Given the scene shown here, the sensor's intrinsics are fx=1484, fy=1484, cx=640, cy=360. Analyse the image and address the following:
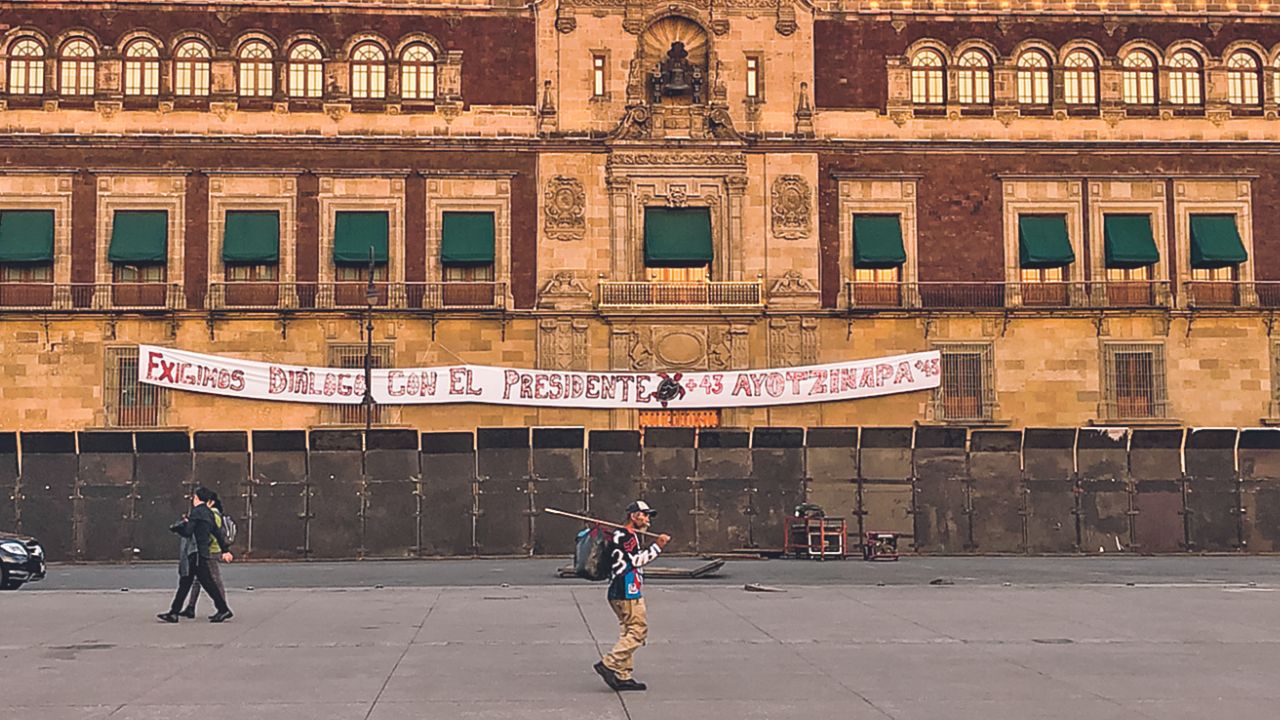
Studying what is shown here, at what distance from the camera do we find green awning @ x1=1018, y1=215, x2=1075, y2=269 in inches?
1731

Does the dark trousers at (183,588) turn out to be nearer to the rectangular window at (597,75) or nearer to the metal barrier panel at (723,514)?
the metal barrier panel at (723,514)

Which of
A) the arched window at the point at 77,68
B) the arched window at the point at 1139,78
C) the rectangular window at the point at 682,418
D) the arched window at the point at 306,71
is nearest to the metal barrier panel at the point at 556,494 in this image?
the rectangular window at the point at 682,418

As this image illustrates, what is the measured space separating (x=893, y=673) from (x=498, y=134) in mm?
32458

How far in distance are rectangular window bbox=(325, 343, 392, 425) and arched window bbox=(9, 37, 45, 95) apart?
1159 cm

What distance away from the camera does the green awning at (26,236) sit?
4231 cm

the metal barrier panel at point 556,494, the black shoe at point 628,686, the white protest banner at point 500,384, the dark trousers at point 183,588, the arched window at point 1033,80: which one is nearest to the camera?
the black shoe at point 628,686

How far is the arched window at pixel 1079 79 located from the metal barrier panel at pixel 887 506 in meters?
17.1

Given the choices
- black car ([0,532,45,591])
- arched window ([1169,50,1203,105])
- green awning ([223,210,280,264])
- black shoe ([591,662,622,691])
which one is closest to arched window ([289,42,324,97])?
green awning ([223,210,280,264])

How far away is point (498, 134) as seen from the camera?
43938 millimetres

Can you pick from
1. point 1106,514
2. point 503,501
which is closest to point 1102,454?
point 1106,514

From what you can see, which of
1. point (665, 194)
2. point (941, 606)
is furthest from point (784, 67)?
point (941, 606)

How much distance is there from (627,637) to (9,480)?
2360 centimetres

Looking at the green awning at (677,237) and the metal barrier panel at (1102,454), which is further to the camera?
the green awning at (677,237)

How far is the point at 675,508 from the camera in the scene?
1318 inches
